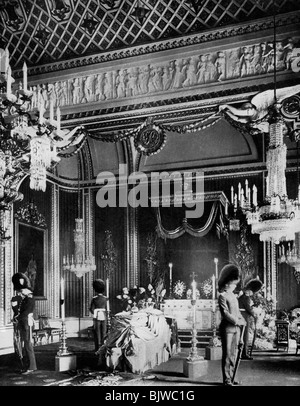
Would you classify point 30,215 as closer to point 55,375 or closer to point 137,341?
point 55,375

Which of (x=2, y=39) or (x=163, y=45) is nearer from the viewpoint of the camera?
(x=163, y=45)

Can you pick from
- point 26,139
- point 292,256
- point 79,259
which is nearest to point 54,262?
point 79,259

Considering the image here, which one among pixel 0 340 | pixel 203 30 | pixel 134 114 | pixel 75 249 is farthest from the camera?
pixel 75 249

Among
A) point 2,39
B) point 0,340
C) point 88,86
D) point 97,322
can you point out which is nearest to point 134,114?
point 88,86

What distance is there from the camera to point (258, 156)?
13.5 metres

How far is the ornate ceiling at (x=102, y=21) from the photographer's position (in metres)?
8.09

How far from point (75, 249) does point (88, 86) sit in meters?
6.13

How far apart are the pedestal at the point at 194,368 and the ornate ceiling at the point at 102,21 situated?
515cm

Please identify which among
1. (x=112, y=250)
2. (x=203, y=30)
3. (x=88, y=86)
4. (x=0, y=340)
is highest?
(x=203, y=30)

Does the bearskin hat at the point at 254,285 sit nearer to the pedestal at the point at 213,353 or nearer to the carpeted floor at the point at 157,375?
the carpeted floor at the point at 157,375

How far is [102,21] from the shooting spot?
870cm

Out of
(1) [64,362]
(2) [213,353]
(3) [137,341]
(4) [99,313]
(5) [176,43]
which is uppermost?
(5) [176,43]

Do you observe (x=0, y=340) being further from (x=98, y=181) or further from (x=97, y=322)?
(x=98, y=181)

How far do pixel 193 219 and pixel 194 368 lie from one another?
6.23 m
